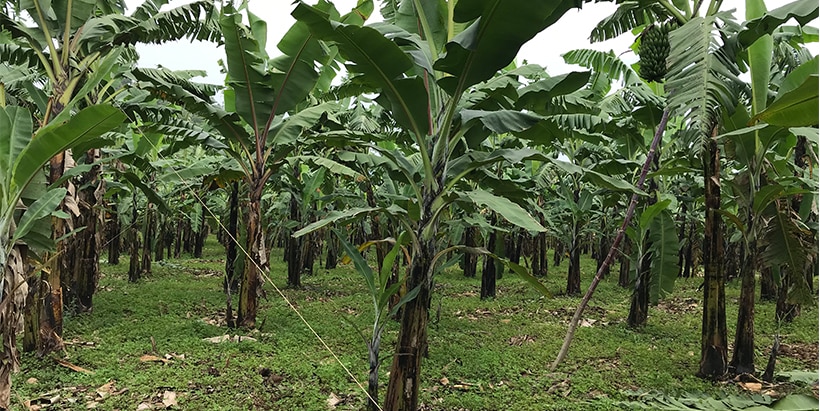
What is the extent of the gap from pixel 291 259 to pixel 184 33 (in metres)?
5.36

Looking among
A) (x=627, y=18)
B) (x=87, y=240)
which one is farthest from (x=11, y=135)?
(x=627, y=18)

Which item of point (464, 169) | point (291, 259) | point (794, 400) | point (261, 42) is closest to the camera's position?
point (794, 400)

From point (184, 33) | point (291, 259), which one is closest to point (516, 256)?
point (291, 259)

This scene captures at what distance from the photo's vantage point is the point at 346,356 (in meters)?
4.78

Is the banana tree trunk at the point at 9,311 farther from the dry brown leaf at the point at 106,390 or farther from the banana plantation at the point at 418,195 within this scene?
the dry brown leaf at the point at 106,390

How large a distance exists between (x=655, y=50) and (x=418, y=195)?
1.90 metres

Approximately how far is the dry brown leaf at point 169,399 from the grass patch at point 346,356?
2 centimetres

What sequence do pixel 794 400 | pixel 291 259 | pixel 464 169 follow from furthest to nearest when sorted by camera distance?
pixel 291 259 < pixel 464 169 < pixel 794 400

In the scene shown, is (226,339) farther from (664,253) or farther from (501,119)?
(664,253)

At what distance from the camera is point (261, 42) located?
19.8ft

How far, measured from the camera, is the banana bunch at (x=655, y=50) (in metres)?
3.17

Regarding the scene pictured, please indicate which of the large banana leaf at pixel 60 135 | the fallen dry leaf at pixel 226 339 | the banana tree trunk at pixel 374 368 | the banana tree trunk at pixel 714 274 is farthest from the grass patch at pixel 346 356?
the large banana leaf at pixel 60 135

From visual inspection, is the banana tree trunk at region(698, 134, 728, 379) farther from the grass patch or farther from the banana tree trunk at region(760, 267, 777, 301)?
the banana tree trunk at region(760, 267, 777, 301)

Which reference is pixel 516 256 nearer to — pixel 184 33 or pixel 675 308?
pixel 675 308
